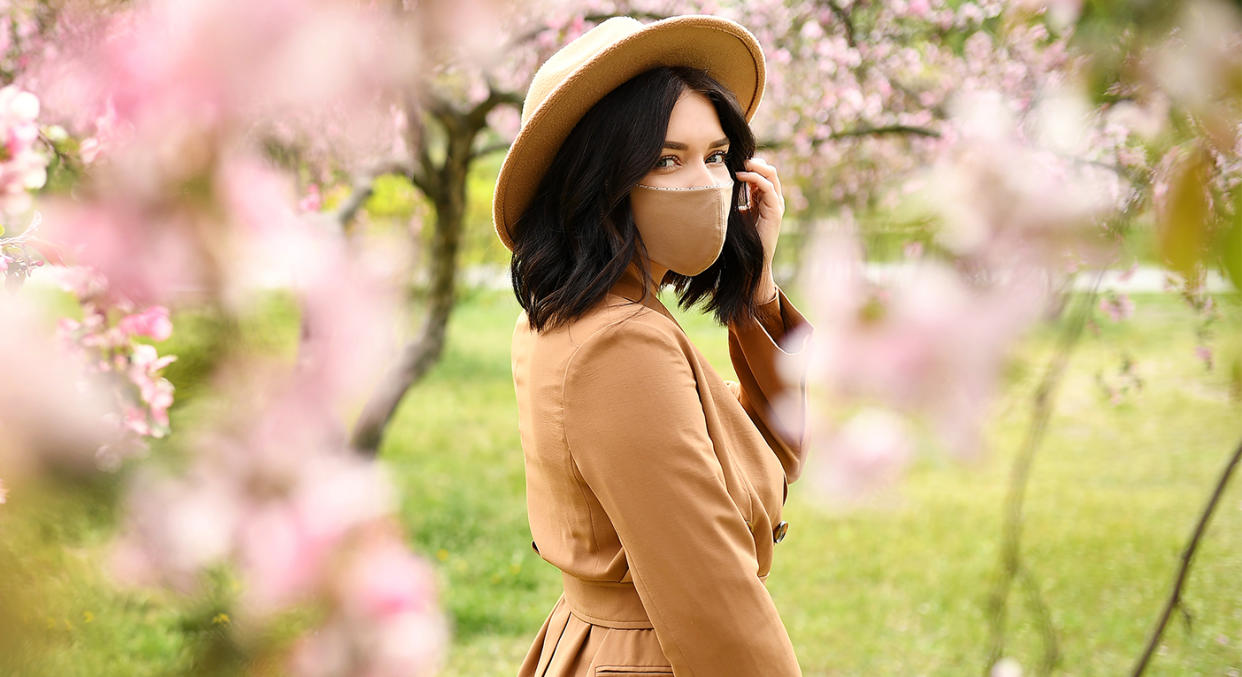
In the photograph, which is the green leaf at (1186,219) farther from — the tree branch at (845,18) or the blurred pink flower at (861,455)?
the tree branch at (845,18)

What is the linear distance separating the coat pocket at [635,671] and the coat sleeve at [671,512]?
0.29 feet

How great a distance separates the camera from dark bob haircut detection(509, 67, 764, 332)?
1.22m

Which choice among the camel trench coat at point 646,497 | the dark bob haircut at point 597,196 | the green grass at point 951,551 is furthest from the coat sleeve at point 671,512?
the green grass at point 951,551

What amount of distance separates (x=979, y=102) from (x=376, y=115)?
572 mm

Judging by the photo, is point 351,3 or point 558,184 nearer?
point 351,3

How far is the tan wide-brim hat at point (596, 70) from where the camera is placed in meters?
1.24

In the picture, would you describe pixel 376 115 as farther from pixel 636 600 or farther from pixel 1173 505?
pixel 1173 505

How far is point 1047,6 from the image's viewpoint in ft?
2.42

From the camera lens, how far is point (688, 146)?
1279mm

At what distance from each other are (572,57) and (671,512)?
0.64 m

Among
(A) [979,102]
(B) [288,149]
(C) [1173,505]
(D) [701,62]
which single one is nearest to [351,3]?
(B) [288,149]

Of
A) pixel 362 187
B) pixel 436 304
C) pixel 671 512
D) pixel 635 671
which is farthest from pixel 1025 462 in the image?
pixel 436 304

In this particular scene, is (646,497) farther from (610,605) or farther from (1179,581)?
(1179,581)

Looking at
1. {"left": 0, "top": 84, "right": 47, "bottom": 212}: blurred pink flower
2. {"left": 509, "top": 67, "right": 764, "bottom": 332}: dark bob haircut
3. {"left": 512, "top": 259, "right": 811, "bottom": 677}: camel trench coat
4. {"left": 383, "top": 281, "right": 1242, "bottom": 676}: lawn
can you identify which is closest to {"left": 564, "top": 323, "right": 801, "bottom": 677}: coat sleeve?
{"left": 512, "top": 259, "right": 811, "bottom": 677}: camel trench coat
